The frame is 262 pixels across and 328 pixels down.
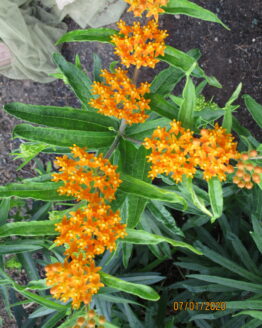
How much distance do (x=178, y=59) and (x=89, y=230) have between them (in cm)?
86

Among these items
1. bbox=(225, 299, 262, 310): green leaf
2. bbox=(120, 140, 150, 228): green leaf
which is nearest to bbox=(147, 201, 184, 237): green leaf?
bbox=(120, 140, 150, 228): green leaf

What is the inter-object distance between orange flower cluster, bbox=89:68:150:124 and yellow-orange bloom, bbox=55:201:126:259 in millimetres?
427

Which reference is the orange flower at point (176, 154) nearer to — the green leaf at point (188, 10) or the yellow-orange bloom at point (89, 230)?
the yellow-orange bloom at point (89, 230)

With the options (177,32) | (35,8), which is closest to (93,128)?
(177,32)

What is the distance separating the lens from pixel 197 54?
2002 millimetres

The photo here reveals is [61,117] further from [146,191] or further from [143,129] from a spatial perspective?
[146,191]

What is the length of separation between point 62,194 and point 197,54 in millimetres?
1111

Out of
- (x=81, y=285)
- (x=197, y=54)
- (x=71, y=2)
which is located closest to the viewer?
(x=81, y=285)

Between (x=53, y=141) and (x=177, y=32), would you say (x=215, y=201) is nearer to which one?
(x=53, y=141)

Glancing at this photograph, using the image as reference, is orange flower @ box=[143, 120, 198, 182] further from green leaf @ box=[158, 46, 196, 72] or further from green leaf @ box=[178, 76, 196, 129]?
green leaf @ box=[158, 46, 196, 72]

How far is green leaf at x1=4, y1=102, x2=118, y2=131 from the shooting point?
1543 mm

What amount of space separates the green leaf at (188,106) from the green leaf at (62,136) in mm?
421

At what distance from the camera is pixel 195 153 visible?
4.55 feet
